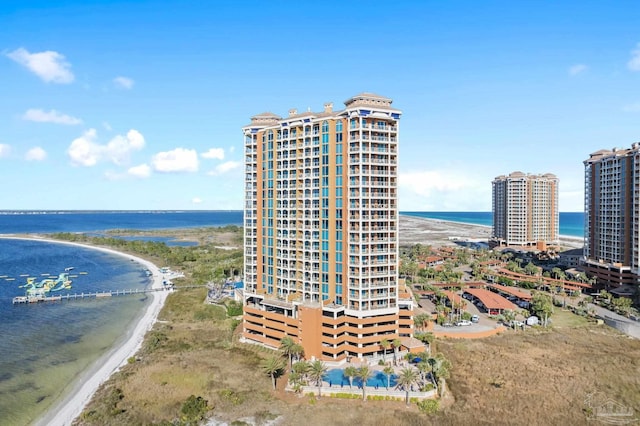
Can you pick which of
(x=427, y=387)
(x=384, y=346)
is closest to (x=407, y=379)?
(x=427, y=387)

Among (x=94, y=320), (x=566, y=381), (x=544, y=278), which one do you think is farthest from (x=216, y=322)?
(x=544, y=278)

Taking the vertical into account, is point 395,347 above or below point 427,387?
above

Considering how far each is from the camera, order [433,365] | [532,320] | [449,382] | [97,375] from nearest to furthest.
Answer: [433,365]
[449,382]
[97,375]
[532,320]

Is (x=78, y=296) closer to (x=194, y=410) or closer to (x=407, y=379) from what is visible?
(x=194, y=410)

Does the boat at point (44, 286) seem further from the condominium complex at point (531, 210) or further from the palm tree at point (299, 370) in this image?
the condominium complex at point (531, 210)

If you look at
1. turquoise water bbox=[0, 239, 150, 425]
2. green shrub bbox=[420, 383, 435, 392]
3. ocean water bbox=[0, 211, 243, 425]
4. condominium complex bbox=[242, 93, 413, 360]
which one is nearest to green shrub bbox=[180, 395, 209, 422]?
condominium complex bbox=[242, 93, 413, 360]

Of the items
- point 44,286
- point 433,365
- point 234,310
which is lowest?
point 44,286
